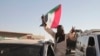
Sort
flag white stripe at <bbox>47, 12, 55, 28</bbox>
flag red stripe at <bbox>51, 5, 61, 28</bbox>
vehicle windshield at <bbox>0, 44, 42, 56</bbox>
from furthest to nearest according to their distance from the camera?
1. flag white stripe at <bbox>47, 12, 55, 28</bbox>
2. flag red stripe at <bbox>51, 5, 61, 28</bbox>
3. vehicle windshield at <bbox>0, 44, 42, 56</bbox>

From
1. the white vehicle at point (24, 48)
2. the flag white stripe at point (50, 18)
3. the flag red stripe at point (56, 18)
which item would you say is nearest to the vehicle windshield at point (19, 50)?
the white vehicle at point (24, 48)

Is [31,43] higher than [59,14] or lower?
lower

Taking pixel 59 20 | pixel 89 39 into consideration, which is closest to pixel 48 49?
pixel 89 39

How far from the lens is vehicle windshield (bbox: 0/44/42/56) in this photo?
948 cm

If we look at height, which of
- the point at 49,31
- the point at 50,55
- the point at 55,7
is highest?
the point at 55,7

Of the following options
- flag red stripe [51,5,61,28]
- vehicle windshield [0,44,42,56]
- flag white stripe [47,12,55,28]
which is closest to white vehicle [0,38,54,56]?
vehicle windshield [0,44,42,56]

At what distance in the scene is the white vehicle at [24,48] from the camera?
373 inches

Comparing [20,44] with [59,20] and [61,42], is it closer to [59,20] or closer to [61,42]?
[61,42]

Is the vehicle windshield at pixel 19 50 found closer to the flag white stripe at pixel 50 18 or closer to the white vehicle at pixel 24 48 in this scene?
the white vehicle at pixel 24 48

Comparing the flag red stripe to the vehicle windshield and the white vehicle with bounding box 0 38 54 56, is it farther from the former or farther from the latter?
the vehicle windshield

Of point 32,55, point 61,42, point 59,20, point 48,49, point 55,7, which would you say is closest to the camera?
point 32,55

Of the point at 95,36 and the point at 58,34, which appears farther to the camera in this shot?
the point at 58,34

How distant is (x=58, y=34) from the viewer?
1116 centimetres

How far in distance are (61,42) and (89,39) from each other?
35.7 inches
